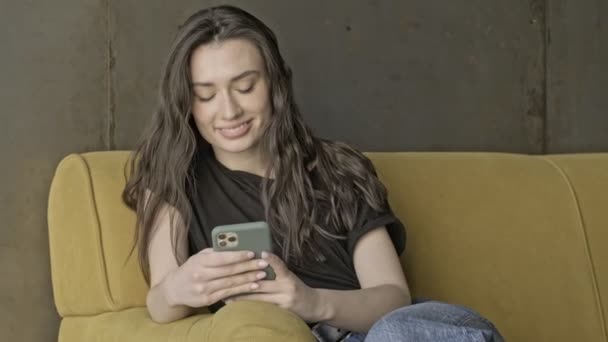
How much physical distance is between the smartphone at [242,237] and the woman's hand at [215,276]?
Result: 0.02 meters

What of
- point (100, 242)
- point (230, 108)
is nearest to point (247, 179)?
point (230, 108)

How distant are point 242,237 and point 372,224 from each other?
16.5 inches

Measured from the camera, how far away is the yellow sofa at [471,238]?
232 cm

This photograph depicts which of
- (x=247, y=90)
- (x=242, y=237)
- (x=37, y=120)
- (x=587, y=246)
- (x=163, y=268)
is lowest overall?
(x=587, y=246)

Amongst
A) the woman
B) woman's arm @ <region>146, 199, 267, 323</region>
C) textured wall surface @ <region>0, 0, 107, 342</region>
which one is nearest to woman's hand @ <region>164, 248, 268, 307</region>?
woman's arm @ <region>146, 199, 267, 323</region>

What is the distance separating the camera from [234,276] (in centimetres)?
195

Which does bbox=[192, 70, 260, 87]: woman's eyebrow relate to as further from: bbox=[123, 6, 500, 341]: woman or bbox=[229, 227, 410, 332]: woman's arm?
bbox=[229, 227, 410, 332]: woman's arm

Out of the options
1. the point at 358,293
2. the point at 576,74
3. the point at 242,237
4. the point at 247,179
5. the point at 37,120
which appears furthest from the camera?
the point at 576,74

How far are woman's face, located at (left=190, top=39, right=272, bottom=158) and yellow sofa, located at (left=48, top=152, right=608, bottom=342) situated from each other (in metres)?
0.28

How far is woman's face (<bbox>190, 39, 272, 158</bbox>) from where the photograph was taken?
2.20 meters

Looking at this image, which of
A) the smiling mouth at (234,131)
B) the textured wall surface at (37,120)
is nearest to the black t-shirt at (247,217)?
the smiling mouth at (234,131)

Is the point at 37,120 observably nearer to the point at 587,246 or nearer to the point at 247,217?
the point at 247,217

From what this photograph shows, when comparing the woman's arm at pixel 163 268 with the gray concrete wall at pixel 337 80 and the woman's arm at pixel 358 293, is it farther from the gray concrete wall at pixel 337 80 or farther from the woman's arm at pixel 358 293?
the gray concrete wall at pixel 337 80

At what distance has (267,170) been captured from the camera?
91.3 inches
